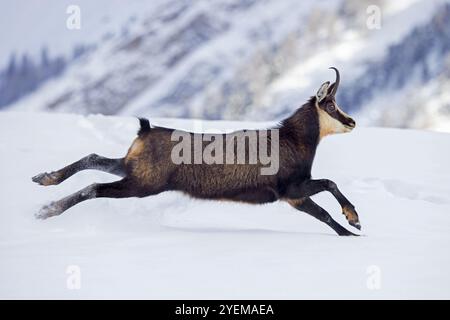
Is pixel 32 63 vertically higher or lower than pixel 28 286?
higher

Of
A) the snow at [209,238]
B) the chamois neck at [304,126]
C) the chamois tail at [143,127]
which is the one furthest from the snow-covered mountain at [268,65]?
the chamois tail at [143,127]

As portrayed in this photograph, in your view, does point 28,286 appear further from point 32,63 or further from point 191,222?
point 32,63

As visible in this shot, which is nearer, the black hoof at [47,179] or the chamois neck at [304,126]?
the black hoof at [47,179]

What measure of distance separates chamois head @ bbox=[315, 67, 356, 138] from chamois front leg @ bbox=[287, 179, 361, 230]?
0.58 meters

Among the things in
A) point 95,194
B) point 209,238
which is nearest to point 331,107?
point 209,238

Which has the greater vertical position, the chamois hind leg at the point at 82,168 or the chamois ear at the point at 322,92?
the chamois ear at the point at 322,92

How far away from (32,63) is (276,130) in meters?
64.8

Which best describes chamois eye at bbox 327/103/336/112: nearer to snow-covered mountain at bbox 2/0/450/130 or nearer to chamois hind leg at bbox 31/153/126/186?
chamois hind leg at bbox 31/153/126/186

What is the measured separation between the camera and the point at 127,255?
559 cm

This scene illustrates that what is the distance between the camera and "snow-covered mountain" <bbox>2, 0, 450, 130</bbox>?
221 feet

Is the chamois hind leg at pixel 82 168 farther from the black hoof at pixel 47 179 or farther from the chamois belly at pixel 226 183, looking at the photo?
the chamois belly at pixel 226 183

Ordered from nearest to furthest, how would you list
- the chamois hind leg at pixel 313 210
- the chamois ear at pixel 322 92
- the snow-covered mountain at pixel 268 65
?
the chamois hind leg at pixel 313 210 < the chamois ear at pixel 322 92 < the snow-covered mountain at pixel 268 65

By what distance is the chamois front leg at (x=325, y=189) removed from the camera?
6578 mm

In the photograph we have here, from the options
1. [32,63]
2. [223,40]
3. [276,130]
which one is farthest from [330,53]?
[276,130]
